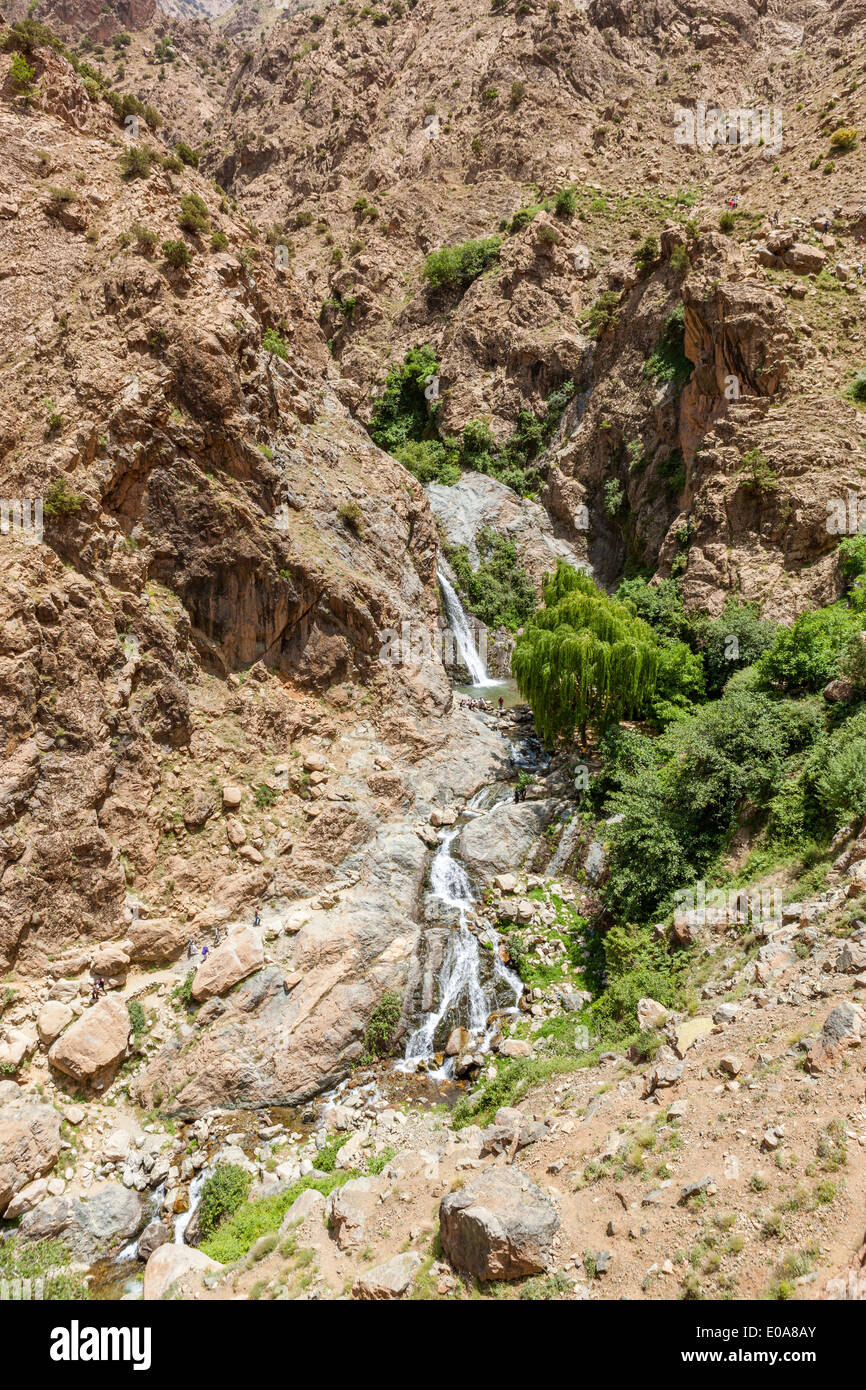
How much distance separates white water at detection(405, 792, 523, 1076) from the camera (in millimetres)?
14894

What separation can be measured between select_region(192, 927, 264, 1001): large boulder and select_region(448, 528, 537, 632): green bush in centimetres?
2083

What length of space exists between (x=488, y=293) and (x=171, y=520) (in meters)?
30.9

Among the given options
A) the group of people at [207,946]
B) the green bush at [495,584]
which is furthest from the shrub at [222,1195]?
the green bush at [495,584]

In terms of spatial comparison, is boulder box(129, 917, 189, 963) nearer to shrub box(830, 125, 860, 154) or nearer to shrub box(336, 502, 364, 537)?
shrub box(336, 502, 364, 537)

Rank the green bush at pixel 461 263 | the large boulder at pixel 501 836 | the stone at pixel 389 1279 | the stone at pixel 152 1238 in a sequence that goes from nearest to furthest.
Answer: the stone at pixel 389 1279
the stone at pixel 152 1238
the large boulder at pixel 501 836
the green bush at pixel 461 263

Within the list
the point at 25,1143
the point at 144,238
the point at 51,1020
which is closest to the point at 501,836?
the point at 51,1020

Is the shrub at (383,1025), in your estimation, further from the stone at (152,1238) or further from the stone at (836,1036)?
the stone at (836,1036)

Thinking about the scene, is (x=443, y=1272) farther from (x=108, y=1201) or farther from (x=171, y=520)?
(x=171, y=520)

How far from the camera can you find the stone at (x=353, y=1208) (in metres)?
9.39

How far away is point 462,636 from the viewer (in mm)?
30969

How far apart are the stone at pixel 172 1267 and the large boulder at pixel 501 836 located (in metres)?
10.6

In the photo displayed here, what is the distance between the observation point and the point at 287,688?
70.0 feet
